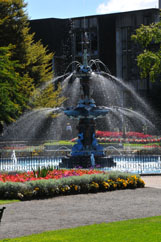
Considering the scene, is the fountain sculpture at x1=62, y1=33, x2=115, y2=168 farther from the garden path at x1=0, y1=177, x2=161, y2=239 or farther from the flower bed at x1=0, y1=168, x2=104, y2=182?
the garden path at x1=0, y1=177, x2=161, y2=239

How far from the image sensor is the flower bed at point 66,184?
15.9 meters

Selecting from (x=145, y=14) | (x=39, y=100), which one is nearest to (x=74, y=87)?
(x=145, y=14)

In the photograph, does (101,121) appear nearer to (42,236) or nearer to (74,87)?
(74,87)

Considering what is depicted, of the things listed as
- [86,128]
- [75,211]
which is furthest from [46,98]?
[75,211]

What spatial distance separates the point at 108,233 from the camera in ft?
33.5

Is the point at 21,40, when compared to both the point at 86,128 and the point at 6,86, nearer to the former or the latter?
the point at 6,86

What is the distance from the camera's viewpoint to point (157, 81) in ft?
205

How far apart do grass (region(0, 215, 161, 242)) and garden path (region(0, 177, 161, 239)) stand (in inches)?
23.0

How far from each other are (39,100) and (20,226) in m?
35.6

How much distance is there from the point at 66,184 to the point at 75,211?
11.3ft

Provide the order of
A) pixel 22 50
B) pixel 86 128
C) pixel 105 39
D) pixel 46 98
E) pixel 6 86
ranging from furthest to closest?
pixel 105 39
pixel 22 50
pixel 46 98
pixel 6 86
pixel 86 128

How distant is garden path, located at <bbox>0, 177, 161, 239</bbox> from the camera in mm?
11578

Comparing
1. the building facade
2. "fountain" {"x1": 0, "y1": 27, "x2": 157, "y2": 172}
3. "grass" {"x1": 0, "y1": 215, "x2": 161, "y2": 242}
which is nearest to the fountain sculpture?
"fountain" {"x1": 0, "y1": 27, "x2": 157, "y2": 172}

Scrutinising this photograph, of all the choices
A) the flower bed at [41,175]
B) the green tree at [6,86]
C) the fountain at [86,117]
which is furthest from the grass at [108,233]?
the green tree at [6,86]
